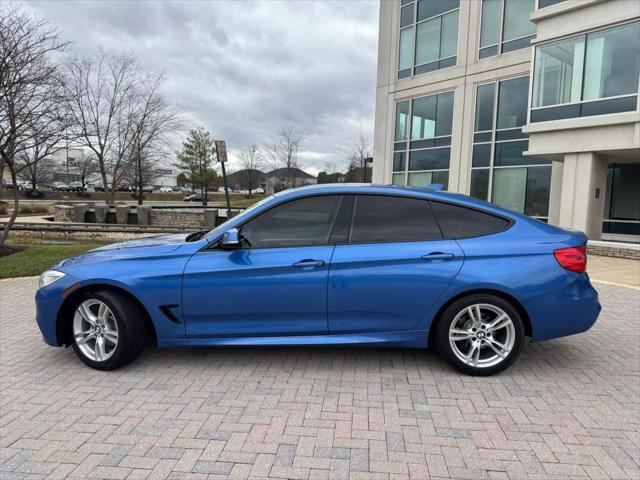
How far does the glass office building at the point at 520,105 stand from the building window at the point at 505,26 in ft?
0.15

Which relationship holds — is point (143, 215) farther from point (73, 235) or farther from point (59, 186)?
point (59, 186)

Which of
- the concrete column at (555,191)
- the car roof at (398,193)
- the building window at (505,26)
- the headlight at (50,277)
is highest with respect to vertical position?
the building window at (505,26)

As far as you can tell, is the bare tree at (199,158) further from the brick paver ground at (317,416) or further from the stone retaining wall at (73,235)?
the brick paver ground at (317,416)

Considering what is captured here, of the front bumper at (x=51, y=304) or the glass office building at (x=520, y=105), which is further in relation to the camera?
the glass office building at (x=520, y=105)

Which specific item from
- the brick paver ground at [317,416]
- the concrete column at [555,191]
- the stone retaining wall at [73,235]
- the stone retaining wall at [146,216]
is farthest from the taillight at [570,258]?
the stone retaining wall at [146,216]

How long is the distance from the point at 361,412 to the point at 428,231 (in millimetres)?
1578

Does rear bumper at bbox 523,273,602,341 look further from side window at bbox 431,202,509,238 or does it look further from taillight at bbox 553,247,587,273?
side window at bbox 431,202,509,238

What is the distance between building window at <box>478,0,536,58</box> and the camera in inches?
716

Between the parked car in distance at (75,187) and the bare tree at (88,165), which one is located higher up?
the bare tree at (88,165)

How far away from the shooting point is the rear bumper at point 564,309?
3.55m

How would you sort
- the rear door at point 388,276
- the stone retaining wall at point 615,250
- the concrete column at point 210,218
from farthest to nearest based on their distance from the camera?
1. the concrete column at point 210,218
2. the stone retaining wall at point 615,250
3. the rear door at point 388,276

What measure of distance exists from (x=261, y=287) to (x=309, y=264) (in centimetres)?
44

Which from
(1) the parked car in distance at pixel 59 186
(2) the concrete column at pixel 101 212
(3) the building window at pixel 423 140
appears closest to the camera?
(3) the building window at pixel 423 140

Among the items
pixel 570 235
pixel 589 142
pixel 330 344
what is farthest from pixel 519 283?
pixel 589 142
